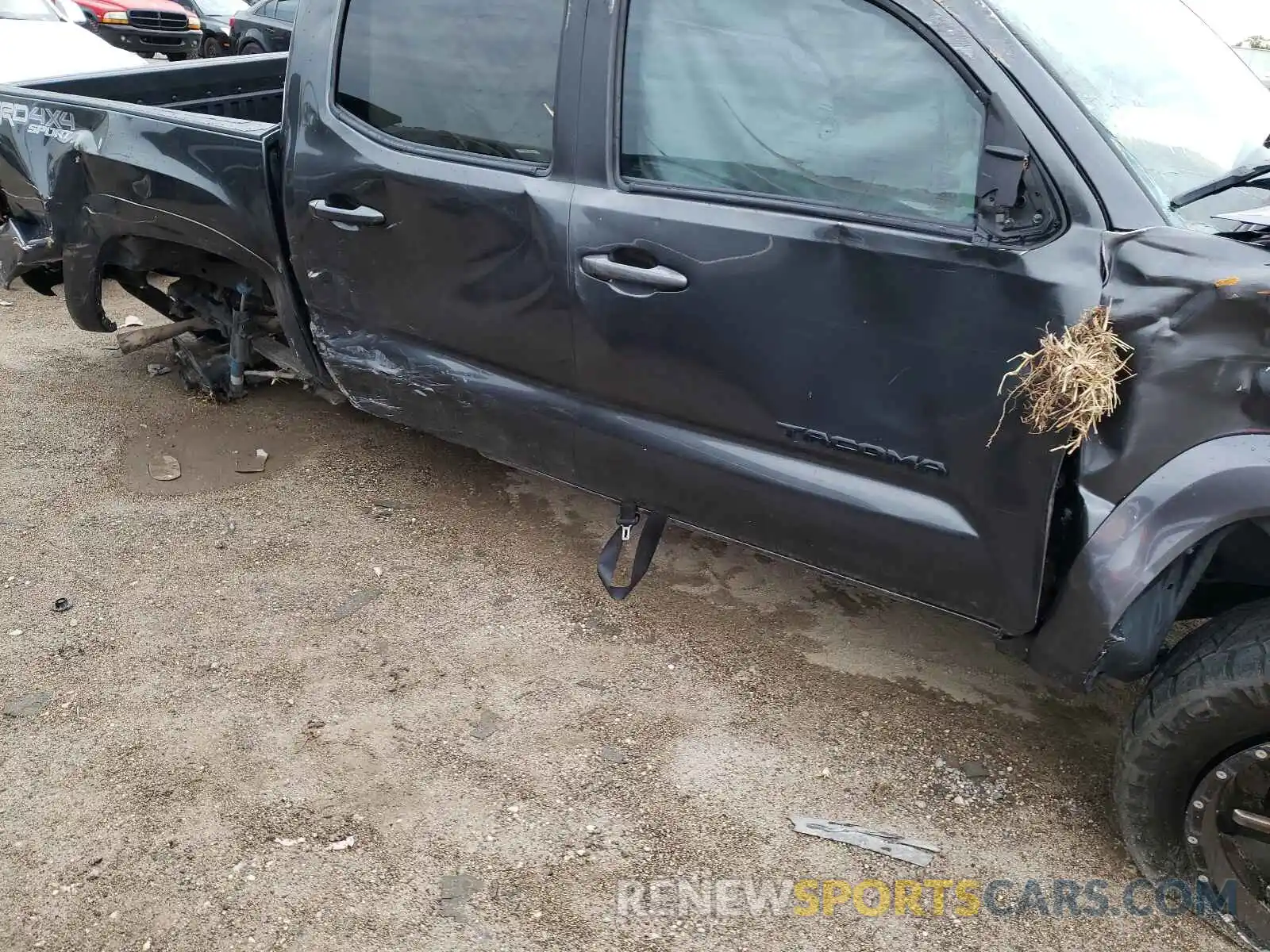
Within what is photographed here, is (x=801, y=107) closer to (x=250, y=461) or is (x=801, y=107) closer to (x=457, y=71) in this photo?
(x=457, y=71)

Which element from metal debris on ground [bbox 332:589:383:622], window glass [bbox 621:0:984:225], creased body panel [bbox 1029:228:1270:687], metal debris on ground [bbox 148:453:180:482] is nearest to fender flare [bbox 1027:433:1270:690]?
creased body panel [bbox 1029:228:1270:687]

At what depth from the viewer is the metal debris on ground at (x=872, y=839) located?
2.42 meters

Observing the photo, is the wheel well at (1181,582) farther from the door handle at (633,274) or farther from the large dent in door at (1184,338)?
the door handle at (633,274)

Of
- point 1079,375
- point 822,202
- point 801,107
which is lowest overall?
point 1079,375

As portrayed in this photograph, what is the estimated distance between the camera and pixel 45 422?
4488 millimetres

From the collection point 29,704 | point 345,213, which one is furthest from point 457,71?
point 29,704

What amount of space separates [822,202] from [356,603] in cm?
198

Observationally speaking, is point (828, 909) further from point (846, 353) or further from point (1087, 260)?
point (1087, 260)

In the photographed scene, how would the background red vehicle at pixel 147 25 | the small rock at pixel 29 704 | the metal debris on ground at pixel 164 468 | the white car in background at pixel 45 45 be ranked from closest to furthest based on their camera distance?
the small rock at pixel 29 704
the metal debris on ground at pixel 164 468
the white car in background at pixel 45 45
the background red vehicle at pixel 147 25

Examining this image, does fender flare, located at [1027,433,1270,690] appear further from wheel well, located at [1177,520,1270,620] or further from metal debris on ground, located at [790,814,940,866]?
metal debris on ground, located at [790,814,940,866]

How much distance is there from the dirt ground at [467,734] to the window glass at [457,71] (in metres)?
1.43

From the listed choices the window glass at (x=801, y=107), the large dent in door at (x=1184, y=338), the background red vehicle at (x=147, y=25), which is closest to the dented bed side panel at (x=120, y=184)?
the window glass at (x=801, y=107)

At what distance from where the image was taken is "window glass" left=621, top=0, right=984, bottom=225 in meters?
2.16

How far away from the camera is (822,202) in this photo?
2311 mm
